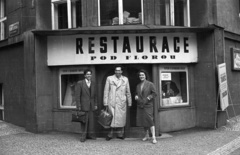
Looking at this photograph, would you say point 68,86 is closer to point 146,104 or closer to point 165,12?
point 146,104

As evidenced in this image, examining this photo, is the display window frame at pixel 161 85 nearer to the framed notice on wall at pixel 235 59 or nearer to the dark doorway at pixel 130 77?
the dark doorway at pixel 130 77

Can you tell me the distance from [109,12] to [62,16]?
5.87ft

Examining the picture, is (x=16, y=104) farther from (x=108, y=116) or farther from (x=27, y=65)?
(x=108, y=116)

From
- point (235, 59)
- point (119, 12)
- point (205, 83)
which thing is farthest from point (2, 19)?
point (235, 59)

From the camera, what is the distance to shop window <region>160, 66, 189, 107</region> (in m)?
9.59

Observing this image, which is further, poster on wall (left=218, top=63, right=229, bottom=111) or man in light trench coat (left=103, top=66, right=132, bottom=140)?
poster on wall (left=218, top=63, right=229, bottom=111)

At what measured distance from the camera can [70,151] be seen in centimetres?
700

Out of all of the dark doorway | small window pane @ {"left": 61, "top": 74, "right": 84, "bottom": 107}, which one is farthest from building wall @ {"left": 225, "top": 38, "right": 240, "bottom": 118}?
small window pane @ {"left": 61, "top": 74, "right": 84, "bottom": 107}

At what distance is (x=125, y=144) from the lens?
7.78 meters

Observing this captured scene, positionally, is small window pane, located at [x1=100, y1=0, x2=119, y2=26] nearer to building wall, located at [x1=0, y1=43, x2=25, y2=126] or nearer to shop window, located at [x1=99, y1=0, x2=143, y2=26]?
shop window, located at [x1=99, y1=0, x2=143, y2=26]

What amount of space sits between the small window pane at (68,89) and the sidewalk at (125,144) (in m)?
1.09

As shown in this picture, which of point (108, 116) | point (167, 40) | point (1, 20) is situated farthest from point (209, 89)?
point (1, 20)

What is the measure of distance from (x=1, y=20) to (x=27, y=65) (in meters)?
3.74

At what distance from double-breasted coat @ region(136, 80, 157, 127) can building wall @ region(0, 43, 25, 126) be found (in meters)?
4.62
